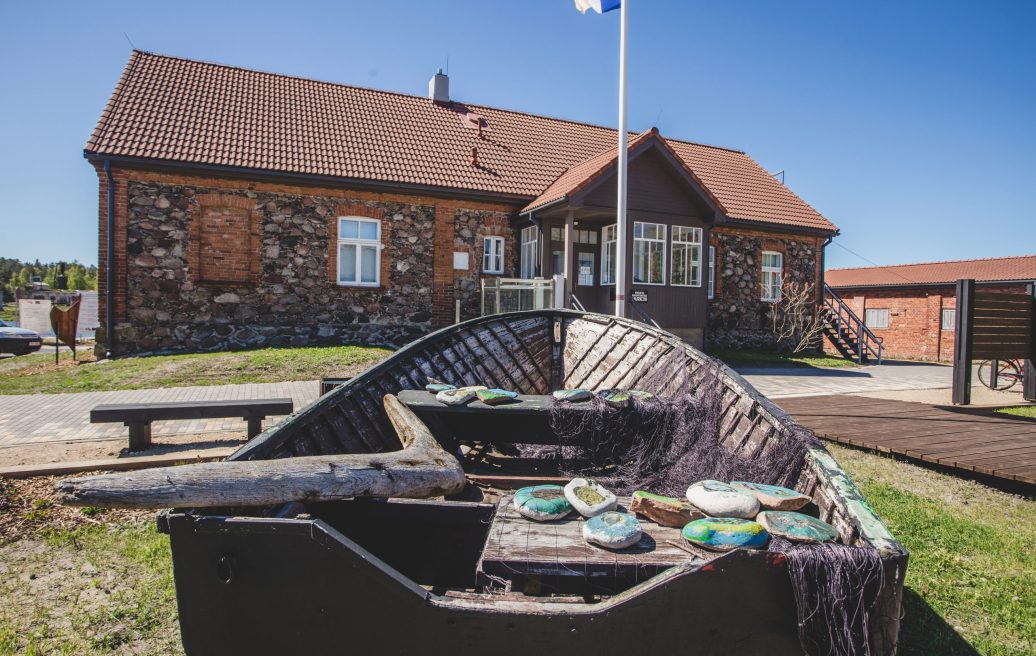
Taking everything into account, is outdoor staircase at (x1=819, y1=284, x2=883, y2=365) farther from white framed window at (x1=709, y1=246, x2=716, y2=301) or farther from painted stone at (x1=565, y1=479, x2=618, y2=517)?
painted stone at (x1=565, y1=479, x2=618, y2=517)

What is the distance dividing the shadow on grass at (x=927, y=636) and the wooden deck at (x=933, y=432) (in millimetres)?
2405

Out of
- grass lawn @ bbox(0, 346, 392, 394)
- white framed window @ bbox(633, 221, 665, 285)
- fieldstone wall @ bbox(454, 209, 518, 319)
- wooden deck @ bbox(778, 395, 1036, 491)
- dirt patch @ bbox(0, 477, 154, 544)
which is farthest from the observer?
fieldstone wall @ bbox(454, 209, 518, 319)

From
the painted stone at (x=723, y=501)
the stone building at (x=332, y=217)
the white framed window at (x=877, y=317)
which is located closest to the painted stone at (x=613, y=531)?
the painted stone at (x=723, y=501)

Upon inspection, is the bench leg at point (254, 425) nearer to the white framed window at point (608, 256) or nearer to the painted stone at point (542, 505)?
the painted stone at point (542, 505)

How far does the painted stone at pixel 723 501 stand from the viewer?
236 cm

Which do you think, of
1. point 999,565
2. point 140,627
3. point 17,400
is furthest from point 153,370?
point 999,565

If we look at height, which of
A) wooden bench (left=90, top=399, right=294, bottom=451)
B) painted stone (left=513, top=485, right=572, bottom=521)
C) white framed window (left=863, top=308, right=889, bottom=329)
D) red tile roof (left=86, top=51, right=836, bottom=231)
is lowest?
wooden bench (left=90, top=399, right=294, bottom=451)

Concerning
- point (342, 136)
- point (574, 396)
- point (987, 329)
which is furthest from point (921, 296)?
point (574, 396)

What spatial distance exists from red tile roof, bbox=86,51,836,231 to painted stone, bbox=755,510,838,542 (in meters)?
12.1

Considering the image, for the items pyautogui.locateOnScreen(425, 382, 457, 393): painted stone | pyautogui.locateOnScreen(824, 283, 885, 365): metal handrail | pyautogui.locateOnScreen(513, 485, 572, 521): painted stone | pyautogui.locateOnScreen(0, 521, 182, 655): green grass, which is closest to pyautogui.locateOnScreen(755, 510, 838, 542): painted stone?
pyautogui.locateOnScreen(513, 485, 572, 521): painted stone

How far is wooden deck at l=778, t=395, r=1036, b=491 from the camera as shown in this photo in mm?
4820

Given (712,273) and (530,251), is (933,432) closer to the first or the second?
(530,251)

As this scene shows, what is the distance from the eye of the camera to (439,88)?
17.2 metres

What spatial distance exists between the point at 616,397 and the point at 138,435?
4513 mm
